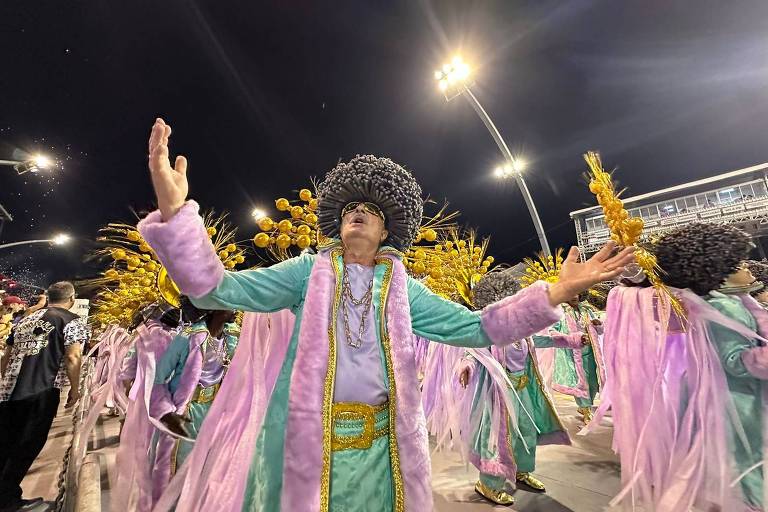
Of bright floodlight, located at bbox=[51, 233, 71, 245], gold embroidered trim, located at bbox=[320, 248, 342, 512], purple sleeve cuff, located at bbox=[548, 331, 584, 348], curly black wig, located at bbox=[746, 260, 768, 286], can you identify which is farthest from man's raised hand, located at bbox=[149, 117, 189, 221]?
bright floodlight, located at bbox=[51, 233, 71, 245]

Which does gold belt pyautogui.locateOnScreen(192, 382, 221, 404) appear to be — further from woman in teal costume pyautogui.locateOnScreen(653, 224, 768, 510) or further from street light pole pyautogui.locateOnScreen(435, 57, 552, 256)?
street light pole pyautogui.locateOnScreen(435, 57, 552, 256)

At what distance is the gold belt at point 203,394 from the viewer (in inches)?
144

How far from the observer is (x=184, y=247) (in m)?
1.45

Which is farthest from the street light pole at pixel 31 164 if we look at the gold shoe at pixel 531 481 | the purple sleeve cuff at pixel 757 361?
the purple sleeve cuff at pixel 757 361

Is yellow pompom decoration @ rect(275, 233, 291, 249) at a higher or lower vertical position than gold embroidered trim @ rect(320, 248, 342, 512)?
higher

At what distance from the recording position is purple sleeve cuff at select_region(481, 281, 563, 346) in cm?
183

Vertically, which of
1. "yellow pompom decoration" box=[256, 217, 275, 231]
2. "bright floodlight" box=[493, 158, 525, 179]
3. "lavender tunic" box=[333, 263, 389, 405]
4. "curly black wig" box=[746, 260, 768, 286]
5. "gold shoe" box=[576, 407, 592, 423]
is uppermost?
"bright floodlight" box=[493, 158, 525, 179]

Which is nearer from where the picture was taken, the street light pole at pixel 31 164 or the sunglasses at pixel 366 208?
the sunglasses at pixel 366 208

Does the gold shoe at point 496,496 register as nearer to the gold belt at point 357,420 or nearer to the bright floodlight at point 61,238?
the gold belt at point 357,420

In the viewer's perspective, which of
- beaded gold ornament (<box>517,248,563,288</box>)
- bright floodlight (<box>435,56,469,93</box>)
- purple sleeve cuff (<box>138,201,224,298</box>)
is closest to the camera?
purple sleeve cuff (<box>138,201,224,298</box>)

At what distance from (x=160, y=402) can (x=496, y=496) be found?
138 inches

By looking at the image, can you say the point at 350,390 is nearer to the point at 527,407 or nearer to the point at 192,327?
the point at 192,327

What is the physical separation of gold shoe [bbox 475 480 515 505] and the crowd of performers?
0.01 meters

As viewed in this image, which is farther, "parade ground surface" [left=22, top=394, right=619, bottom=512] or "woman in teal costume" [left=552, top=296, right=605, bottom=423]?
"woman in teal costume" [left=552, top=296, right=605, bottom=423]
